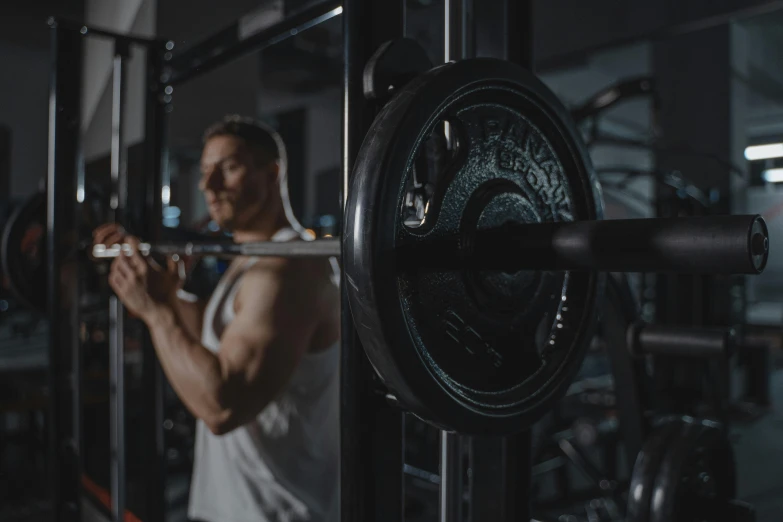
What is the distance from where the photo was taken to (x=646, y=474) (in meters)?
0.86

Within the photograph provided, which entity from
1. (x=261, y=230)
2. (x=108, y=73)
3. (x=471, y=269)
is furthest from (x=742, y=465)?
(x=108, y=73)

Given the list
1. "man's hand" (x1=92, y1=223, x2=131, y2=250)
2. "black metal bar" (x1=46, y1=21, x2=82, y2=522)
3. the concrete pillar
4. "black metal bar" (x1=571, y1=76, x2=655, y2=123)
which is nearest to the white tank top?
"black metal bar" (x1=46, y1=21, x2=82, y2=522)

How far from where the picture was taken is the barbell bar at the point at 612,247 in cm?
40

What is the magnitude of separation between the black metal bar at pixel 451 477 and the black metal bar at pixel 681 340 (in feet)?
1.34

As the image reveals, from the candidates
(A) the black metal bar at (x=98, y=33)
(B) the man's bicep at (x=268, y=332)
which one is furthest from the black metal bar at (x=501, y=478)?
(A) the black metal bar at (x=98, y=33)

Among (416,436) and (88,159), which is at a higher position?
(88,159)

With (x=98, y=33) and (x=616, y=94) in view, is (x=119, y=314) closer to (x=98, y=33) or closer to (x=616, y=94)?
(x=98, y=33)

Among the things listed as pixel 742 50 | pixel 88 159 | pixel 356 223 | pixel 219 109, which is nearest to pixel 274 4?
pixel 356 223

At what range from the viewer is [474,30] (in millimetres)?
734

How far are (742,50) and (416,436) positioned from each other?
3434mm

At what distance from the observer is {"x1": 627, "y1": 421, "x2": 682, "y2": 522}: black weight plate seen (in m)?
0.84

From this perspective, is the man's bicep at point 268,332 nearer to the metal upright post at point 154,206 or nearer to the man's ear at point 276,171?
the man's ear at point 276,171

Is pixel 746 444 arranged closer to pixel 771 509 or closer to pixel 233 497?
pixel 771 509

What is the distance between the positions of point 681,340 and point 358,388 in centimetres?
55
